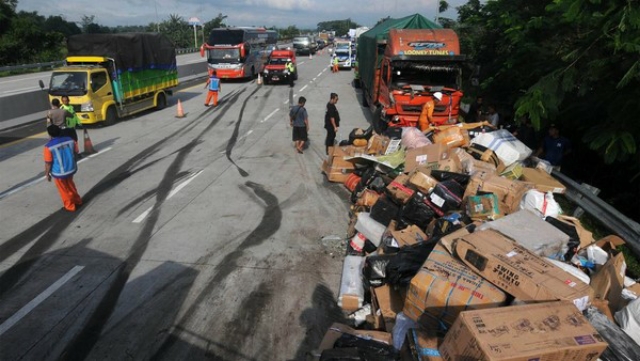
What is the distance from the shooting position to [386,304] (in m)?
4.77

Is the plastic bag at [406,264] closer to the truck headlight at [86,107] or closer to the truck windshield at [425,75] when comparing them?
the truck windshield at [425,75]

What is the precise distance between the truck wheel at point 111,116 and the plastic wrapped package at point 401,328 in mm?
13759

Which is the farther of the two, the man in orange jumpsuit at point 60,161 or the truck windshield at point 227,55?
the truck windshield at point 227,55

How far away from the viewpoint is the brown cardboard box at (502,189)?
6.22m

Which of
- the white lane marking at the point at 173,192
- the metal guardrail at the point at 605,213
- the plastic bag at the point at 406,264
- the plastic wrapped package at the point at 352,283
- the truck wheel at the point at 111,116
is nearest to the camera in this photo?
the plastic bag at the point at 406,264

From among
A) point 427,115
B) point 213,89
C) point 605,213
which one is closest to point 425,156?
point 605,213

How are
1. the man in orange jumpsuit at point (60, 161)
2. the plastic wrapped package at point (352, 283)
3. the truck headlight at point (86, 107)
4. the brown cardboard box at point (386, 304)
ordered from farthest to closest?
the truck headlight at point (86, 107) < the man in orange jumpsuit at point (60, 161) < the plastic wrapped package at point (352, 283) < the brown cardboard box at point (386, 304)

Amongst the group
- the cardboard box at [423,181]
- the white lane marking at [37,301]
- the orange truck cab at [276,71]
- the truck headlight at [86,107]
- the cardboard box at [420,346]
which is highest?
the orange truck cab at [276,71]

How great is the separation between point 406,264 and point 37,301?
463 cm

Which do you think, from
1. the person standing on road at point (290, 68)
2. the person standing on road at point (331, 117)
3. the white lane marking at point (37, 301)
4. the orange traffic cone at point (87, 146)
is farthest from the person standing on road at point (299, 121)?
the person standing on road at point (290, 68)

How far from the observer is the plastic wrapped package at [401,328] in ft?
13.4

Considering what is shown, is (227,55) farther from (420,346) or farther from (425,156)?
(420,346)

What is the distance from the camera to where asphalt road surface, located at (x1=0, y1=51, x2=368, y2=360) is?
4691 mm

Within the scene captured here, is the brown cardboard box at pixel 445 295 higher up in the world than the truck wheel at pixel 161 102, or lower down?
lower down
